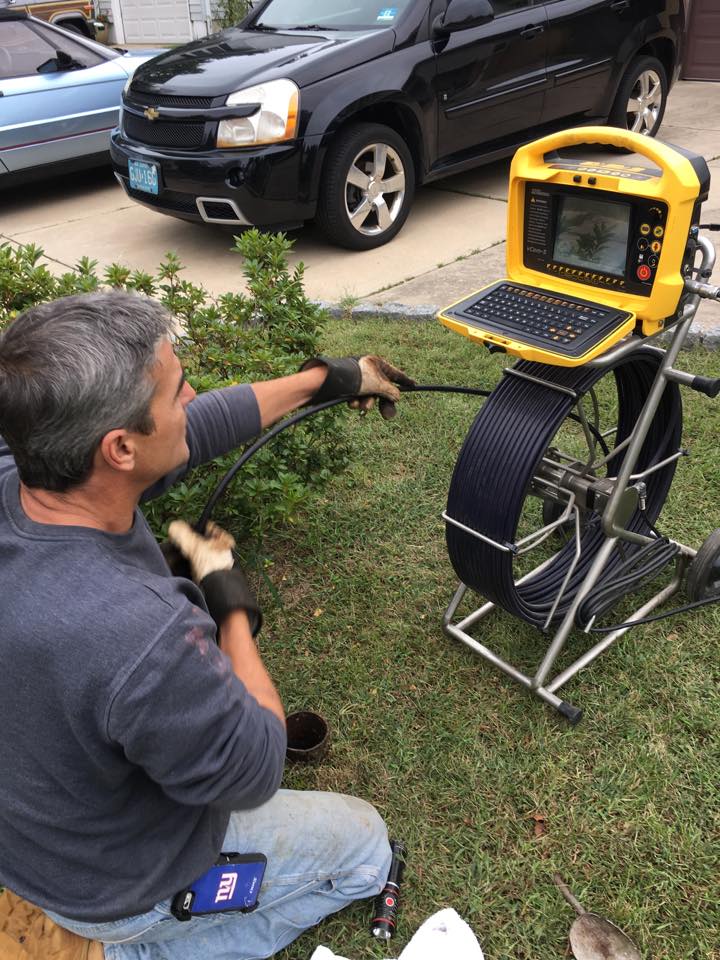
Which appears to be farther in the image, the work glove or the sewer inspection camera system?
the work glove

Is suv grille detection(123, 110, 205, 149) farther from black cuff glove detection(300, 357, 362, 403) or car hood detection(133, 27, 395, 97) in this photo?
black cuff glove detection(300, 357, 362, 403)

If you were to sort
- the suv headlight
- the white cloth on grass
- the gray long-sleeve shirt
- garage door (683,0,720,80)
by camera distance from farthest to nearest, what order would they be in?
1. garage door (683,0,720,80)
2. the suv headlight
3. the white cloth on grass
4. the gray long-sleeve shirt

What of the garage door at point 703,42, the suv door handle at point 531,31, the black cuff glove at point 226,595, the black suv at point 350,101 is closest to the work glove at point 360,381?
the black cuff glove at point 226,595

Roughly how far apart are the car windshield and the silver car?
5.96ft

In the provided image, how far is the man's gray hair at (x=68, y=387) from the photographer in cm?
139

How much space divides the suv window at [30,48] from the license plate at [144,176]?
2.29 meters

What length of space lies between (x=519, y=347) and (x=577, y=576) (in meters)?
1.05

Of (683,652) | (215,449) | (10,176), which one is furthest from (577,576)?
(10,176)

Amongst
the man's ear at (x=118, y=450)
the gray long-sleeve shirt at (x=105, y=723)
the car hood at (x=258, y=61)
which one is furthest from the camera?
the car hood at (x=258, y=61)

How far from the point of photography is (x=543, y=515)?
3.37 m

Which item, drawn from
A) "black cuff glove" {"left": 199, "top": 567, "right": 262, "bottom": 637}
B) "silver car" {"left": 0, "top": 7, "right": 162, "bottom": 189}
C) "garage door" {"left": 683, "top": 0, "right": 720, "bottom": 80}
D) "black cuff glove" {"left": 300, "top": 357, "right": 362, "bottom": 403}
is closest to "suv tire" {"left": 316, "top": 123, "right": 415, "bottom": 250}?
"silver car" {"left": 0, "top": 7, "right": 162, "bottom": 189}

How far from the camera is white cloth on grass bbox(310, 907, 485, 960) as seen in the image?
6.66ft

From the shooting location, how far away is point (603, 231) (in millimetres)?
2350

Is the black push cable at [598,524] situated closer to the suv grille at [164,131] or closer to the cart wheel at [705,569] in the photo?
the cart wheel at [705,569]
